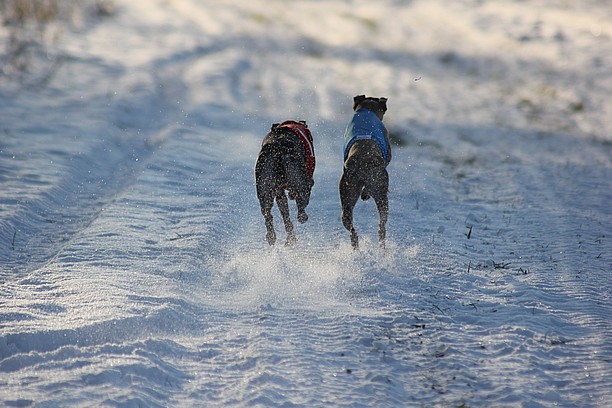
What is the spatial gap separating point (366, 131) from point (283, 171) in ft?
3.48

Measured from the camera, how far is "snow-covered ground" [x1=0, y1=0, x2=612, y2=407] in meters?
4.30

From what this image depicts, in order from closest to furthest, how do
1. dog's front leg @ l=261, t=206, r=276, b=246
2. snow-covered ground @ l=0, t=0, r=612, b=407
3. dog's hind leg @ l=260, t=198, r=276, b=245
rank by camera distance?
snow-covered ground @ l=0, t=0, r=612, b=407 < dog's hind leg @ l=260, t=198, r=276, b=245 < dog's front leg @ l=261, t=206, r=276, b=246

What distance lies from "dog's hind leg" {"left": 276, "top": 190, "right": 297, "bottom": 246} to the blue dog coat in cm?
82

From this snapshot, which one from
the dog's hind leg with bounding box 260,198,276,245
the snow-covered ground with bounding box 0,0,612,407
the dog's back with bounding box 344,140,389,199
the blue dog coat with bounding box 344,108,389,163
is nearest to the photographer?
the snow-covered ground with bounding box 0,0,612,407

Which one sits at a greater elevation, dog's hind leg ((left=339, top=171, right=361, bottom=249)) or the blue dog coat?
the blue dog coat

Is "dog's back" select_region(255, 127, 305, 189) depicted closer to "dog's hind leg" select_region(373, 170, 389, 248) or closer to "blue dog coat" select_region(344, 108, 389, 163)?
"blue dog coat" select_region(344, 108, 389, 163)

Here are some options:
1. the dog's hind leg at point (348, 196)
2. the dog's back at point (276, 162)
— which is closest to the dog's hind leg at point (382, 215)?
the dog's hind leg at point (348, 196)

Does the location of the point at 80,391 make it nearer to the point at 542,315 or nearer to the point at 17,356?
the point at 17,356

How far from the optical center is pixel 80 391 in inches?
156

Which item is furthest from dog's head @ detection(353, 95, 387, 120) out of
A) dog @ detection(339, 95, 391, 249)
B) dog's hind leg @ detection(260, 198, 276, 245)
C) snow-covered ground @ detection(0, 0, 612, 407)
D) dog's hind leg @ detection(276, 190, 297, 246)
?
dog's hind leg @ detection(260, 198, 276, 245)

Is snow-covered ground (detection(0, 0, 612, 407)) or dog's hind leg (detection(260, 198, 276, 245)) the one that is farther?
dog's hind leg (detection(260, 198, 276, 245))

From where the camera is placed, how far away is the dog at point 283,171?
21.1 feet

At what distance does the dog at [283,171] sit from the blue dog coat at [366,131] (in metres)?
0.46

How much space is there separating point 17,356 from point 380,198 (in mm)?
3638
